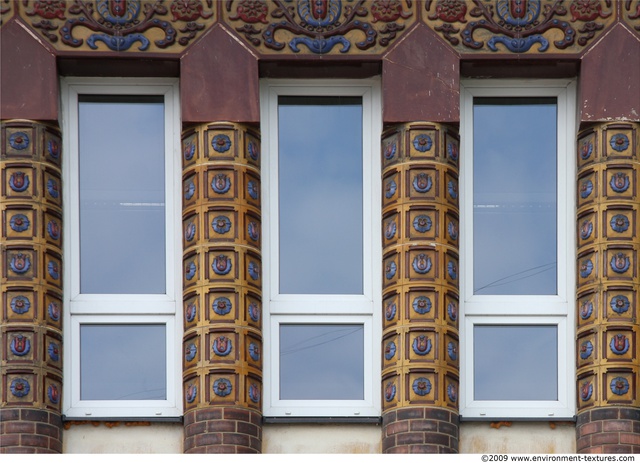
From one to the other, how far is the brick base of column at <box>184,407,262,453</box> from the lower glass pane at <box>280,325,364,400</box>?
72 centimetres

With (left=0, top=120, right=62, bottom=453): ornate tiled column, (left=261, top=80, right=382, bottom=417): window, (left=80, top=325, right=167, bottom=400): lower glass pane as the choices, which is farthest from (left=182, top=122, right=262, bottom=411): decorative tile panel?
(left=0, top=120, right=62, bottom=453): ornate tiled column

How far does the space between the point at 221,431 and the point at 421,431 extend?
1.80m

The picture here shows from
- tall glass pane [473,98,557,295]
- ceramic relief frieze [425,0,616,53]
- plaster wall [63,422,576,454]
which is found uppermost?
ceramic relief frieze [425,0,616,53]

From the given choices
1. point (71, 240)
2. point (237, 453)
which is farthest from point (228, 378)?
point (71, 240)

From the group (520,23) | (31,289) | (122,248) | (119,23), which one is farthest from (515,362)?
(119,23)

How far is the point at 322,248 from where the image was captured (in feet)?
74.0

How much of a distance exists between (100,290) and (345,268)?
90.6 inches

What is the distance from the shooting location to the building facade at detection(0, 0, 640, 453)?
2186 centimetres

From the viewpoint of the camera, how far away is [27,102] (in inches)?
878

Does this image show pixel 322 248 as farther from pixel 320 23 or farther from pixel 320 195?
pixel 320 23

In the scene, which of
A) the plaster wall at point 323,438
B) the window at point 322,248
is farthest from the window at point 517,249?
the window at point 322,248

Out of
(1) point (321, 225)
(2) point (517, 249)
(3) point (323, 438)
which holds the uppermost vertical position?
(1) point (321, 225)

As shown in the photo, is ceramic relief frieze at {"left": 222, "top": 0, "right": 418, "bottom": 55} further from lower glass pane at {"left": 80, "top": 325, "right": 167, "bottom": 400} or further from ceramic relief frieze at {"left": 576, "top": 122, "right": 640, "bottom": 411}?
lower glass pane at {"left": 80, "top": 325, "right": 167, "bottom": 400}

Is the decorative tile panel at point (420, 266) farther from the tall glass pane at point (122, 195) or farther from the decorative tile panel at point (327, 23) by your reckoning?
the tall glass pane at point (122, 195)
